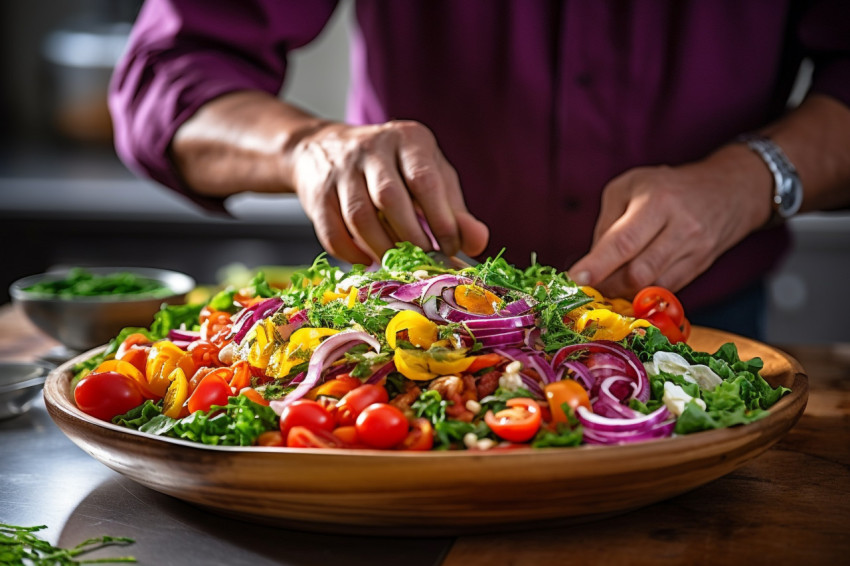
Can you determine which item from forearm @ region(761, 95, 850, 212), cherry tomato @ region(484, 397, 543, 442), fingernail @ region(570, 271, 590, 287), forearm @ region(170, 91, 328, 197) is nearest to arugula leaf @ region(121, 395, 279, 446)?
cherry tomato @ region(484, 397, 543, 442)

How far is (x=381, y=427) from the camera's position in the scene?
36.8 inches

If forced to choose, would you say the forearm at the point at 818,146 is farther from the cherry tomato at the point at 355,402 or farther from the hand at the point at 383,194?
the cherry tomato at the point at 355,402

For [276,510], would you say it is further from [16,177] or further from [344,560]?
[16,177]

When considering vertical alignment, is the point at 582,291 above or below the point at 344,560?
A: above

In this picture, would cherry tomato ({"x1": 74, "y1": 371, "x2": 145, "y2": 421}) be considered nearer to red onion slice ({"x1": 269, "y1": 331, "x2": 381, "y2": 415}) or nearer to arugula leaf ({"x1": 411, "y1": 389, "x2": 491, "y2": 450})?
red onion slice ({"x1": 269, "y1": 331, "x2": 381, "y2": 415})

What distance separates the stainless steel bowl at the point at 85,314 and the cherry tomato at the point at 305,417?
0.90m

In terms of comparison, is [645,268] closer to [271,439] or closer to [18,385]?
[271,439]

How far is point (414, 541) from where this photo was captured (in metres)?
0.96

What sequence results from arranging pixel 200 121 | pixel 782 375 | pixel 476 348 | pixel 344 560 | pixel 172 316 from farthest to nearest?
pixel 200 121
pixel 172 316
pixel 782 375
pixel 476 348
pixel 344 560

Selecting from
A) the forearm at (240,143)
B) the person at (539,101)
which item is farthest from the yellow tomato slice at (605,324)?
the forearm at (240,143)

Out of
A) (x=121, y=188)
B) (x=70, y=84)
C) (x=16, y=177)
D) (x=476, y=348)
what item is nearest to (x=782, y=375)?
(x=476, y=348)

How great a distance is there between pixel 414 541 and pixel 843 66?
1.40 m

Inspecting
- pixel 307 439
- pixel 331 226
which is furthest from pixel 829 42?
pixel 307 439

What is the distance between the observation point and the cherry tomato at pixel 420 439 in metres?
0.94
